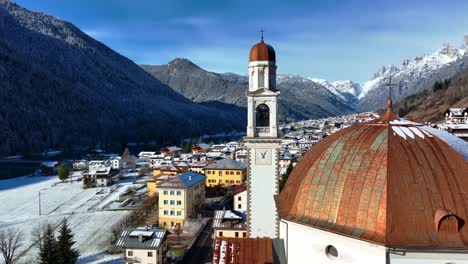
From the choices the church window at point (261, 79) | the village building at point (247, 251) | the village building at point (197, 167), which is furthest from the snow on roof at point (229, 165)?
the village building at point (247, 251)

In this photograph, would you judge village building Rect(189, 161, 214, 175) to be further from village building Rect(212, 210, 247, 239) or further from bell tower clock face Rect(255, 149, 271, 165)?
bell tower clock face Rect(255, 149, 271, 165)

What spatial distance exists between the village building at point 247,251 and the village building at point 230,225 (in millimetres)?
18447

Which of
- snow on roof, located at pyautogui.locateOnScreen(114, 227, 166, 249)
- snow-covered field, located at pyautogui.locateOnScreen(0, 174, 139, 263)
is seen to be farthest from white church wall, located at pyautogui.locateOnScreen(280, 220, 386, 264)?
snow-covered field, located at pyautogui.locateOnScreen(0, 174, 139, 263)

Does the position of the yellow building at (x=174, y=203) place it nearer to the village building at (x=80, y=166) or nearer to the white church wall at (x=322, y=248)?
the white church wall at (x=322, y=248)

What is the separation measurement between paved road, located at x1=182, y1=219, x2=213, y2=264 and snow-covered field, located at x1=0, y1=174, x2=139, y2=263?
675cm

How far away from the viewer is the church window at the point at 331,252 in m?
13.2

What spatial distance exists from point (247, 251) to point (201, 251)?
19.4m

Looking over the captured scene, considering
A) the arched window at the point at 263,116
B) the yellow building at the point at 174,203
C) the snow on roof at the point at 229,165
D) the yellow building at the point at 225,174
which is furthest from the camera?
the snow on roof at the point at 229,165

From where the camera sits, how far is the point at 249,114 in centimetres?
2539

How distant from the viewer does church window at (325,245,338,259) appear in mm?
13167

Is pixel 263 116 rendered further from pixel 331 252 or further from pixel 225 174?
pixel 225 174

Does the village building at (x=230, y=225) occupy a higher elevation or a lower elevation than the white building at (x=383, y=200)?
lower

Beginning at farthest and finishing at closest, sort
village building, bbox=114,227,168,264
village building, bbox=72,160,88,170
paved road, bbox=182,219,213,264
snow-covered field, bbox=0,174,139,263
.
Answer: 1. village building, bbox=72,160,88,170
2. snow-covered field, bbox=0,174,139,263
3. paved road, bbox=182,219,213,264
4. village building, bbox=114,227,168,264

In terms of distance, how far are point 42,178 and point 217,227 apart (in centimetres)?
6137
